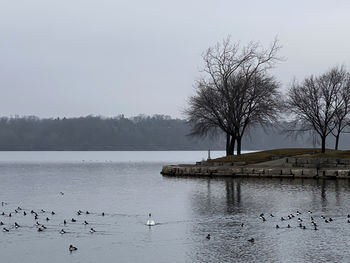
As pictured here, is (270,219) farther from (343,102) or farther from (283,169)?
(343,102)

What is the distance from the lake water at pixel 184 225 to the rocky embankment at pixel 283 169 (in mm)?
5849

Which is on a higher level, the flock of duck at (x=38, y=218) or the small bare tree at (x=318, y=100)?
the small bare tree at (x=318, y=100)

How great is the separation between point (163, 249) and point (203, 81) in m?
53.4

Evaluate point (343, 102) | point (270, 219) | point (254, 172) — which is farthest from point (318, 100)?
point (270, 219)

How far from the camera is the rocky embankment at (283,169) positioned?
59.1 metres

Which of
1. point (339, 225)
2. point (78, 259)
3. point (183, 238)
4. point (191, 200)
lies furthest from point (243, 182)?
point (78, 259)

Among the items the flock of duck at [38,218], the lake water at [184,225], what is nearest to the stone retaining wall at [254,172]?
the lake water at [184,225]

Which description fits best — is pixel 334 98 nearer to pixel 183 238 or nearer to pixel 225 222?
pixel 225 222

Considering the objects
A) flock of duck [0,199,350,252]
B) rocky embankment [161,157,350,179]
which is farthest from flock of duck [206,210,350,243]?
rocky embankment [161,157,350,179]

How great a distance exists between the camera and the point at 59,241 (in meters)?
27.0

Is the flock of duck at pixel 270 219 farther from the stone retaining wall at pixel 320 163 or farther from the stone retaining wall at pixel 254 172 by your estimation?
the stone retaining wall at pixel 320 163

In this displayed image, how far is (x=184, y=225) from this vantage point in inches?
1225

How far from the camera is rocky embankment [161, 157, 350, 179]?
59062 millimetres

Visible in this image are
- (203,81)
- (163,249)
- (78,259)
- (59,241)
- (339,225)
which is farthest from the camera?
(203,81)
